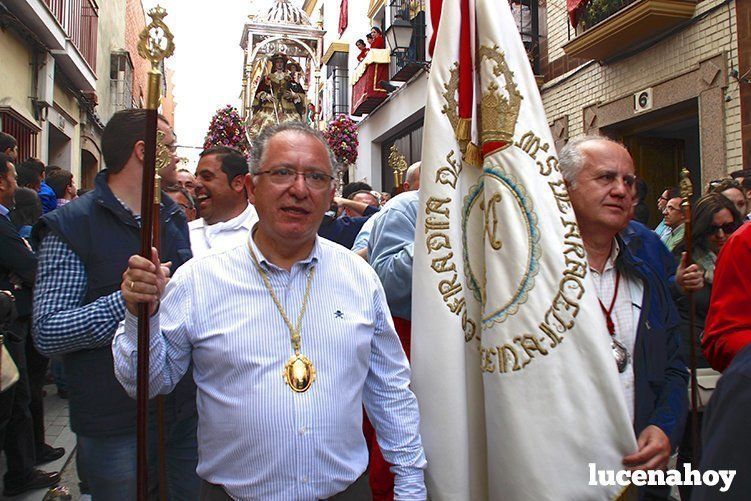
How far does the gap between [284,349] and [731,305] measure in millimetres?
1650

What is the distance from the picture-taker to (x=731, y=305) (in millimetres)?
2359

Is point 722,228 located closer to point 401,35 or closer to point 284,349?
point 284,349

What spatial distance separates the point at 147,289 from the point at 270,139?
0.63 meters

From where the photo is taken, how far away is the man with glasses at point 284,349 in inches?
71.2

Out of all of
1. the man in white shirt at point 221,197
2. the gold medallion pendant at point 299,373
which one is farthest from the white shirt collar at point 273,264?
the man in white shirt at point 221,197

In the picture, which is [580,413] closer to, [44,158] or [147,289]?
[147,289]

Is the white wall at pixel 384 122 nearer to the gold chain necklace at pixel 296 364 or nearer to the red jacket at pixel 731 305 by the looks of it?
the red jacket at pixel 731 305

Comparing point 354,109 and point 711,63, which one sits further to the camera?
point 354,109

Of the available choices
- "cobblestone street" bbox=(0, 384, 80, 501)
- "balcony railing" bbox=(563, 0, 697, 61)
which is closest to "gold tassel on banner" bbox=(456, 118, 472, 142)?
"cobblestone street" bbox=(0, 384, 80, 501)

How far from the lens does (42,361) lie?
4.75 meters

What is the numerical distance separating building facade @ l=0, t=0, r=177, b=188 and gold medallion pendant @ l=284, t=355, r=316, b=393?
297 inches

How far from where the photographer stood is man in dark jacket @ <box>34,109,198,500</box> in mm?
2184

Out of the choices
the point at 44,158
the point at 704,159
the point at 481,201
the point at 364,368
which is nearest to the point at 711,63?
the point at 704,159

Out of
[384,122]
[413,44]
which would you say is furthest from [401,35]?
[384,122]
